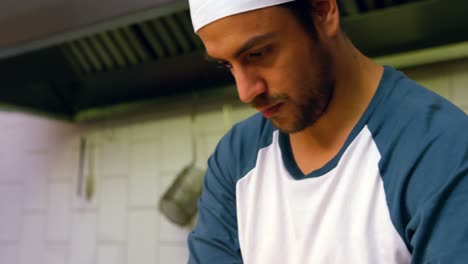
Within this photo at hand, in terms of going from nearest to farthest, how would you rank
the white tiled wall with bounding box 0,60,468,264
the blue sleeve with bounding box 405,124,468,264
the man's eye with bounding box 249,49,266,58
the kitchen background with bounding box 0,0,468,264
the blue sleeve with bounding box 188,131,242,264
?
the blue sleeve with bounding box 405,124,468,264, the man's eye with bounding box 249,49,266,58, the blue sleeve with bounding box 188,131,242,264, the kitchen background with bounding box 0,0,468,264, the white tiled wall with bounding box 0,60,468,264

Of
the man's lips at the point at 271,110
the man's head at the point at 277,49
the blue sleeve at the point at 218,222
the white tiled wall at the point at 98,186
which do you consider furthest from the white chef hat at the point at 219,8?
the white tiled wall at the point at 98,186

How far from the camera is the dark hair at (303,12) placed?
56 cm

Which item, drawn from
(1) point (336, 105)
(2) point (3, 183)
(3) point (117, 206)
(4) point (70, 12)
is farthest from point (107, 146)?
(1) point (336, 105)

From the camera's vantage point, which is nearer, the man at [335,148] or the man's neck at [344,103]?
the man at [335,148]

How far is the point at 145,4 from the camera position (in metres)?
0.71

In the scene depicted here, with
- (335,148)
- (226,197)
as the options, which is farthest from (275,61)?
(226,197)

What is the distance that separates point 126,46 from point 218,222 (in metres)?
0.55

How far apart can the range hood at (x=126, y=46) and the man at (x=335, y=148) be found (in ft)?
0.64

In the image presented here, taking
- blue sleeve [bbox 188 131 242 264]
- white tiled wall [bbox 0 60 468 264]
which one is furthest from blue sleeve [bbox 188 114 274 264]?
white tiled wall [bbox 0 60 468 264]

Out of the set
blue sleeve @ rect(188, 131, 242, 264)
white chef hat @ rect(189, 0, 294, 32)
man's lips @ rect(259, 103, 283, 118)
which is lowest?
blue sleeve @ rect(188, 131, 242, 264)

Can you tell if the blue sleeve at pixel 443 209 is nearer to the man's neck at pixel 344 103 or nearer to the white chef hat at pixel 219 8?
the man's neck at pixel 344 103

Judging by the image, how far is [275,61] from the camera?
0.56 m

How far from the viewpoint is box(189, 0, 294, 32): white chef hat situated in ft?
1.79

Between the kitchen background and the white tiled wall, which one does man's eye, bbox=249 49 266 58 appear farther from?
the white tiled wall
